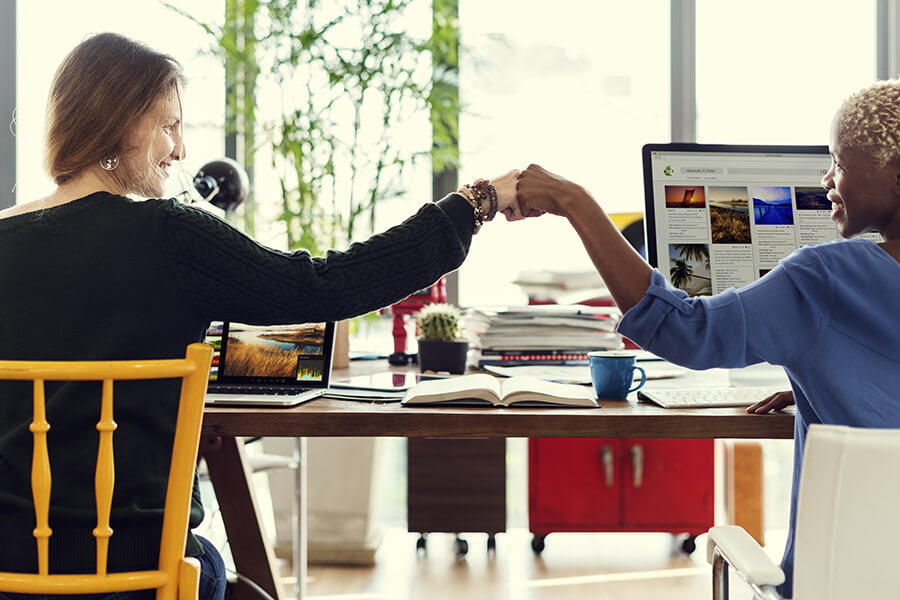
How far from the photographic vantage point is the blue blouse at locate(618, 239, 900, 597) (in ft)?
3.20

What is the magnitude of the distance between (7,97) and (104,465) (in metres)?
3.42

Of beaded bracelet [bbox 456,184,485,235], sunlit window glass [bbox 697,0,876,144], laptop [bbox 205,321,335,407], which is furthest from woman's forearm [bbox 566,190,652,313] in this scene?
sunlit window glass [bbox 697,0,876,144]

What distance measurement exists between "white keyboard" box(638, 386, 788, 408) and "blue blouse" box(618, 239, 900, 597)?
1.16 ft

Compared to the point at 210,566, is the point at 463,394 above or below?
above

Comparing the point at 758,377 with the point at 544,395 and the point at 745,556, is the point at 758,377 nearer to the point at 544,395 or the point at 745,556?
the point at 544,395

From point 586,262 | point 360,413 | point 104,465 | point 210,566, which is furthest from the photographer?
point 586,262

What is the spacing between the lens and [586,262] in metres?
3.52

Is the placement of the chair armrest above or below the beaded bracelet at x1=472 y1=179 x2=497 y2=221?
below

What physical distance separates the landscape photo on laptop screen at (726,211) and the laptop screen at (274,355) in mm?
662

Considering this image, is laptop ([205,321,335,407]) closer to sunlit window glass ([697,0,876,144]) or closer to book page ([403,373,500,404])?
book page ([403,373,500,404])

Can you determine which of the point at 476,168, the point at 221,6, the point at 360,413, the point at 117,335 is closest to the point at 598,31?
the point at 476,168

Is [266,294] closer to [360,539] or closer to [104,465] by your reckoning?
[104,465]

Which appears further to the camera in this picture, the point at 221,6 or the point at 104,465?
the point at 221,6

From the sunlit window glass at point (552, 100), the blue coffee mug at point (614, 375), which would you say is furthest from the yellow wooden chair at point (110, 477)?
the sunlit window glass at point (552, 100)
